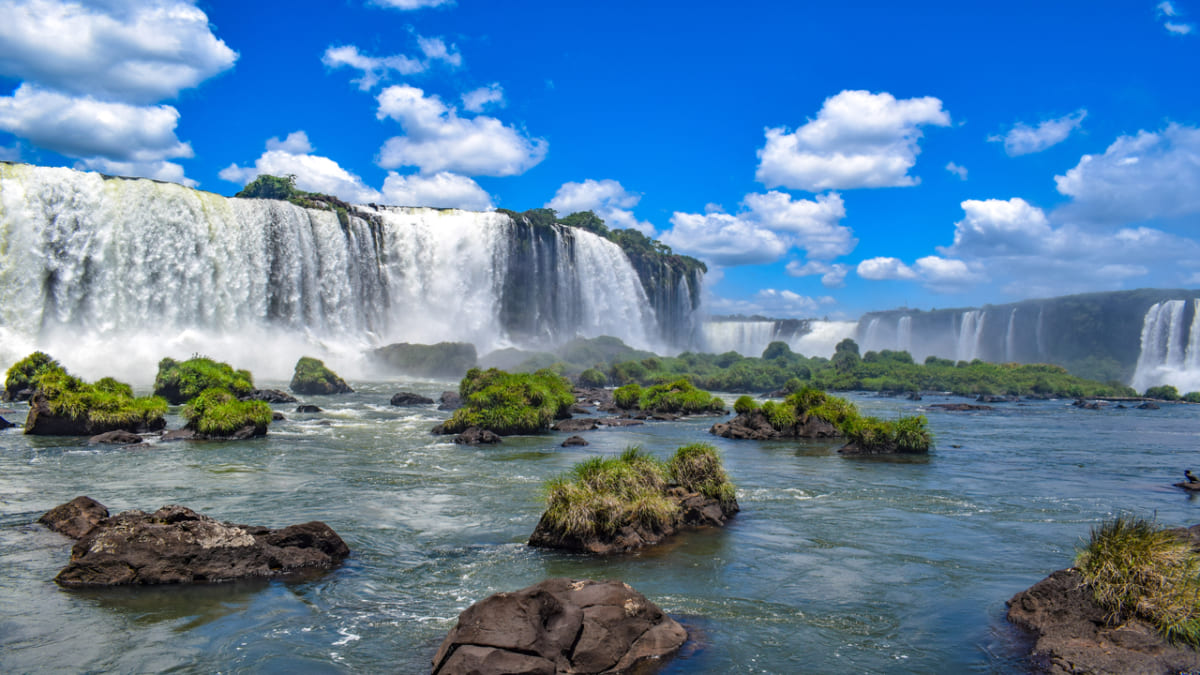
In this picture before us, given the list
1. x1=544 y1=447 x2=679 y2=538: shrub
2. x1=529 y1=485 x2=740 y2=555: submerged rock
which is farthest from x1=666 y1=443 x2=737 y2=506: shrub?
x1=544 y1=447 x2=679 y2=538: shrub

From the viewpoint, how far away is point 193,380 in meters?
31.4

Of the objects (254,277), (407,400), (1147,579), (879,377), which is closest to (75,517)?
(1147,579)

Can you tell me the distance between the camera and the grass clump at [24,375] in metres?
32.3

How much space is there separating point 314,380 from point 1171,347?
6986 cm

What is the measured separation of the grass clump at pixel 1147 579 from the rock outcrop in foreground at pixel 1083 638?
0.13 metres

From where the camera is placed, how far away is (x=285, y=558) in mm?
10125

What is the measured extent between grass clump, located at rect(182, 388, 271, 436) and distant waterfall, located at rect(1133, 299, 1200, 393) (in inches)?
2747

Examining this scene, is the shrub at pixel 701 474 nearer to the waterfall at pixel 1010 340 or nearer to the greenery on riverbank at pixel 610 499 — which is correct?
the greenery on riverbank at pixel 610 499

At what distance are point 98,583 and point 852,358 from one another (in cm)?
6648

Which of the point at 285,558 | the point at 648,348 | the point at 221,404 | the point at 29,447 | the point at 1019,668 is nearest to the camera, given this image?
the point at 1019,668

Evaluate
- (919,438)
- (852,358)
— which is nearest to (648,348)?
(852,358)

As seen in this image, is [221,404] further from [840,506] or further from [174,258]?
[174,258]

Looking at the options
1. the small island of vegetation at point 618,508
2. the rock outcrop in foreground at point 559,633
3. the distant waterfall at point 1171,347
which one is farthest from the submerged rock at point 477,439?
the distant waterfall at point 1171,347

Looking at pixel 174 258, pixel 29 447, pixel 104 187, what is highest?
pixel 104 187
